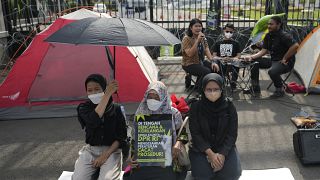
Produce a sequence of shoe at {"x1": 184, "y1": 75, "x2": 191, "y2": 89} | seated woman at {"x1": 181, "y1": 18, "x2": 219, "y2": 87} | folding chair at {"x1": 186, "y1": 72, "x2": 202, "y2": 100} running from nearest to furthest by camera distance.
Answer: seated woman at {"x1": 181, "y1": 18, "x2": 219, "y2": 87}, folding chair at {"x1": 186, "y1": 72, "x2": 202, "y2": 100}, shoe at {"x1": 184, "y1": 75, "x2": 191, "y2": 89}

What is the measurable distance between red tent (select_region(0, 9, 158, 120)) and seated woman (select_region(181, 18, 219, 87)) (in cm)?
95

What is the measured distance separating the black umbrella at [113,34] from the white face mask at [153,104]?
588mm

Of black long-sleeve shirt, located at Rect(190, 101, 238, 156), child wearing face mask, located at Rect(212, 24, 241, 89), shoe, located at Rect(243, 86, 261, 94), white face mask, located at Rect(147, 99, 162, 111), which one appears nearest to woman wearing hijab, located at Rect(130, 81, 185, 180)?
white face mask, located at Rect(147, 99, 162, 111)

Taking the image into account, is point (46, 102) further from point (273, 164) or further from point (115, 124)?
point (273, 164)

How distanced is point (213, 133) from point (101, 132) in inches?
44.4

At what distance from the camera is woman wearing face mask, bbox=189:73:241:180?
3.23m

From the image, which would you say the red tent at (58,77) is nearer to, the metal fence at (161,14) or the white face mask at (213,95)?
the white face mask at (213,95)

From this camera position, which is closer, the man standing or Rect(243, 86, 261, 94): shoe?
the man standing

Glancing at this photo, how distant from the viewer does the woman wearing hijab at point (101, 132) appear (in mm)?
3193

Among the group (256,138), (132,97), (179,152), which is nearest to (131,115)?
(132,97)

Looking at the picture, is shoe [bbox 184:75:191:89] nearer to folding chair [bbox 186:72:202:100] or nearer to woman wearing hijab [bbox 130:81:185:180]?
folding chair [bbox 186:72:202:100]

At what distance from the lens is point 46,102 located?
563cm

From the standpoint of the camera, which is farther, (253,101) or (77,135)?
(253,101)

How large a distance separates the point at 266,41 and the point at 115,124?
14.2ft
